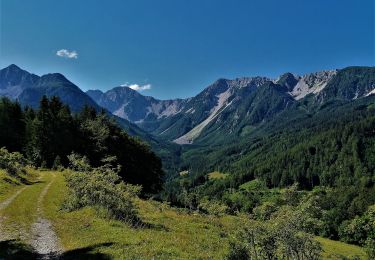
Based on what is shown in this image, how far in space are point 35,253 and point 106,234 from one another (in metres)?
6.34

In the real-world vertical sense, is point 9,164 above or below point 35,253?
above

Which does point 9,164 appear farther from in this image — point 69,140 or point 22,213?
point 22,213

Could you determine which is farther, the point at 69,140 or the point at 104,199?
the point at 69,140

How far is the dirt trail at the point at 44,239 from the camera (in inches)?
1105

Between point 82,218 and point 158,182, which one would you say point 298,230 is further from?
point 158,182

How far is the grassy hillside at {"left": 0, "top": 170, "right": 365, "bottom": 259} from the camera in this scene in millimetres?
27688

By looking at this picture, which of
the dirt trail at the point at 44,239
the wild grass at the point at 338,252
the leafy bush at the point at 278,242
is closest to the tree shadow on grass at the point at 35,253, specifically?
the dirt trail at the point at 44,239

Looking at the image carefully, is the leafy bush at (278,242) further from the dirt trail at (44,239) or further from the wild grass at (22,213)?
the wild grass at (22,213)

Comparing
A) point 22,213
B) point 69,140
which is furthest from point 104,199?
point 69,140

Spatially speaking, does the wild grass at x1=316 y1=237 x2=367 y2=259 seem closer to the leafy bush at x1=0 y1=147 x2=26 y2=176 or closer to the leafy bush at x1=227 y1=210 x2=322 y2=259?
the leafy bush at x1=227 y1=210 x2=322 y2=259

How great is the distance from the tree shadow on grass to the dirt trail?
448 mm

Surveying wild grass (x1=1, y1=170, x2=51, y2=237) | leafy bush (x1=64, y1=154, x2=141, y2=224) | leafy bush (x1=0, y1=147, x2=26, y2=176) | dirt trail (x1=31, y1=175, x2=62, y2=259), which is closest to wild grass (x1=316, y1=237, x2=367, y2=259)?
dirt trail (x1=31, y1=175, x2=62, y2=259)

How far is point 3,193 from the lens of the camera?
5294 centimetres

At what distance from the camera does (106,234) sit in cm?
3241
